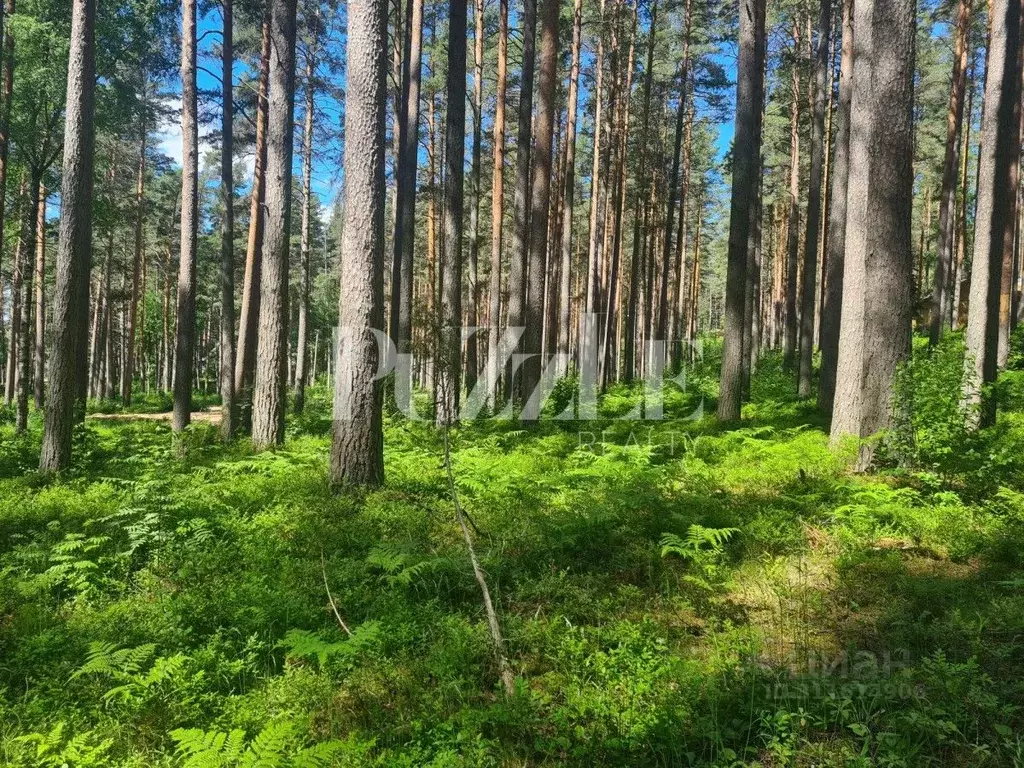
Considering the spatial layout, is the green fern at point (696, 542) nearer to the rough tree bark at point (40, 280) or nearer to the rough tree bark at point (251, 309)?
the rough tree bark at point (251, 309)

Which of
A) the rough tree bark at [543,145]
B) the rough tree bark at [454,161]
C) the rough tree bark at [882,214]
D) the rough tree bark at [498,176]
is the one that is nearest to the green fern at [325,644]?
the rough tree bark at [882,214]

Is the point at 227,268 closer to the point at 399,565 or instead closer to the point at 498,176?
the point at 498,176

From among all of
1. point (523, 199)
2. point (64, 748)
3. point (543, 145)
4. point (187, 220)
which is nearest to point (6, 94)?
point (187, 220)

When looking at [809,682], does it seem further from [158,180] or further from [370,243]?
[158,180]

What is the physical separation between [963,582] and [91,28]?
11.9 meters

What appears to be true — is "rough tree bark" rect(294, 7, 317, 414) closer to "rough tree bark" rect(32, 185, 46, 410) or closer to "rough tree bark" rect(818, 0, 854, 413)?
"rough tree bark" rect(32, 185, 46, 410)

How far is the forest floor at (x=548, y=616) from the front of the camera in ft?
9.72

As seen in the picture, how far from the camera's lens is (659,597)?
Result: 4.39m

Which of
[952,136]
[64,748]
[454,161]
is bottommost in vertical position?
[64,748]

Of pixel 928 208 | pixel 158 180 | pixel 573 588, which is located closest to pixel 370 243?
pixel 573 588

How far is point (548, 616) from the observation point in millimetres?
4223

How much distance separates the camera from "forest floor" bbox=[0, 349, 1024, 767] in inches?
117

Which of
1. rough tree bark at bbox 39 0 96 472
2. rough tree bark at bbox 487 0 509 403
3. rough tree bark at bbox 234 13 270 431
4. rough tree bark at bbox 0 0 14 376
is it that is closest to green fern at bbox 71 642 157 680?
rough tree bark at bbox 39 0 96 472

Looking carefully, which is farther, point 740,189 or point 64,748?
point 740,189
